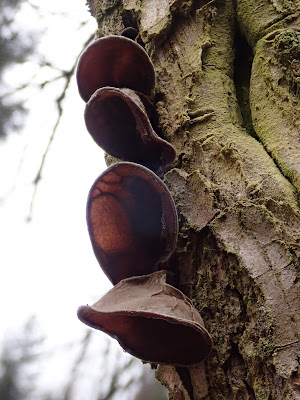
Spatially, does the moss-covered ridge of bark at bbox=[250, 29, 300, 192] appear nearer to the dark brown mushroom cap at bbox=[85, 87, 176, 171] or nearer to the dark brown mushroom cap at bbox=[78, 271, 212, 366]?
the dark brown mushroom cap at bbox=[85, 87, 176, 171]

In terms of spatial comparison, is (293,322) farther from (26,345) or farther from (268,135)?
(26,345)

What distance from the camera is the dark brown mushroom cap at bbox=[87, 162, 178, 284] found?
0.80 m

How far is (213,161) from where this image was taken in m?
0.92

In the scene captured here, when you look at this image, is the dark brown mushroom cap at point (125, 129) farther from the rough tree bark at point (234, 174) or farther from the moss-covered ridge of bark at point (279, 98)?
the moss-covered ridge of bark at point (279, 98)

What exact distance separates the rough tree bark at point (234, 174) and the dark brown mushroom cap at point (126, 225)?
0.06 m

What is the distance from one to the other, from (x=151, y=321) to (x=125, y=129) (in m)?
0.43

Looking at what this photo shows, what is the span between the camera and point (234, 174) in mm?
882

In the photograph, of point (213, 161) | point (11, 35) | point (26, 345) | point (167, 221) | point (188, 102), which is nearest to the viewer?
point (167, 221)

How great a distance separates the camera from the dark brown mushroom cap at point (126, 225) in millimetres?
804

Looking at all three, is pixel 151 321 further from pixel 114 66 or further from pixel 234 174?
pixel 114 66

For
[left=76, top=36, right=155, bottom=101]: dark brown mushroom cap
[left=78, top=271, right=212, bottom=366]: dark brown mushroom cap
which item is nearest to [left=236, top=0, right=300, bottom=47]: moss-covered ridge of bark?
[left=76, top=36, right=155, bottom=101]: dark brown mushroom cap

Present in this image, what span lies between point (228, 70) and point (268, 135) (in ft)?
0.85

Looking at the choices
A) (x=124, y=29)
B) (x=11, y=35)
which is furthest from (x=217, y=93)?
(x=11, y=35)

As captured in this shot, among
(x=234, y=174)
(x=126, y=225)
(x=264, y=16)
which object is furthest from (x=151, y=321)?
(x=264, y=16)
